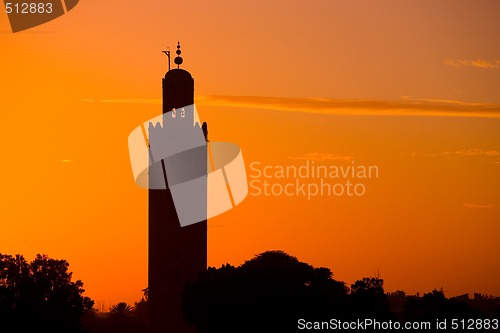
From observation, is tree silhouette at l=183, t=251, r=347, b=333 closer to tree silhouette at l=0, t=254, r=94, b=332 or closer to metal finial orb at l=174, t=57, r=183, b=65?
tree silhouette at l=0, t=254, r=94, b=332

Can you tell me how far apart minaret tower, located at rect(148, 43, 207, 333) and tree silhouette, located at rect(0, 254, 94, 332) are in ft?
18.8

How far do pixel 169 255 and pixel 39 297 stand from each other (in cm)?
1046

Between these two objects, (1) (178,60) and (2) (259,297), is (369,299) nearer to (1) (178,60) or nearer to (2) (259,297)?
(2) (259,297)

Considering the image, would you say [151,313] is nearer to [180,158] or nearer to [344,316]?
[180,158]

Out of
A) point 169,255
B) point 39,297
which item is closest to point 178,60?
point 169,255

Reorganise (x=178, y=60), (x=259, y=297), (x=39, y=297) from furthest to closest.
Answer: (x=178, y=60), (x=39, y=297), (x=259, y=297)

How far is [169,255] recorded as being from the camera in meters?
102

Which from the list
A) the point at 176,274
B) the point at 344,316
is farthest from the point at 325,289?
the point at 176,274

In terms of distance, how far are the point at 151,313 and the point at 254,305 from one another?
15.7 meters

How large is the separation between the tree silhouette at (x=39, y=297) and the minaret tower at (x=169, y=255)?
573 centimetres

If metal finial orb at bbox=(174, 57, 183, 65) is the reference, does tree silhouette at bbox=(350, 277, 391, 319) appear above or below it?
below

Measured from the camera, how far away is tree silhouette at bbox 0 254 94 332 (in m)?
93.8

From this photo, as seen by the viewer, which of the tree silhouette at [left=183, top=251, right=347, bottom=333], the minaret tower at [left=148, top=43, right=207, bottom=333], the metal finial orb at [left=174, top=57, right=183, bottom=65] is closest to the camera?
the tree silhouette at [left=183, top=251, right=347, bottom=333]

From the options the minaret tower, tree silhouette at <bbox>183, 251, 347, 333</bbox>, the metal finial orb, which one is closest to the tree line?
tree silhouette at <bbox>183, 251, 347, 333</bbox>
